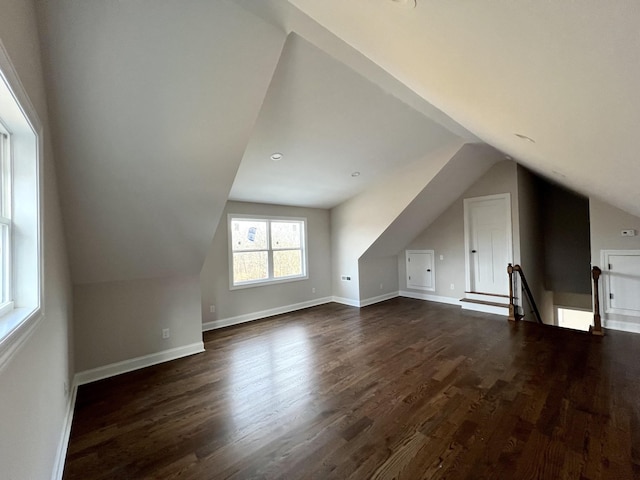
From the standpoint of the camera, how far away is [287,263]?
5676 mm

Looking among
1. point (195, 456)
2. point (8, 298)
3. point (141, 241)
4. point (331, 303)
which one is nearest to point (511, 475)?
point (195, 456)

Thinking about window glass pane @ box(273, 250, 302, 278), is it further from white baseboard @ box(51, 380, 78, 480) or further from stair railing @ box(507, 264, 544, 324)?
stair railing @ box(507, 264, 544, 324)

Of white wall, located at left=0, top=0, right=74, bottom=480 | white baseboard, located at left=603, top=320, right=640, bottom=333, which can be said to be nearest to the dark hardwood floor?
white baseboard, located at left=603, top=320, right=640, bottom=333

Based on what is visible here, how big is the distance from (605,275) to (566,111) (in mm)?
4224

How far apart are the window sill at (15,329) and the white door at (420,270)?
6.27 m

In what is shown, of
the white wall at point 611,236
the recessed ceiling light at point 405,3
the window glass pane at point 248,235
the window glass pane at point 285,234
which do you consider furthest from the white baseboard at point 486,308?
the recessed ceiling light at point 405,3

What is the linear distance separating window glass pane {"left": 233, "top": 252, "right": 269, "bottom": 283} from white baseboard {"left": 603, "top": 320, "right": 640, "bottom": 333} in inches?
213

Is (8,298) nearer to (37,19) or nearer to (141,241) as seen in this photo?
(37,19)

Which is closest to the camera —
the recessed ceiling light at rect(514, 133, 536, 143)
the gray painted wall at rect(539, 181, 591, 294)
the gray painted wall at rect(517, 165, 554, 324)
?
the recessed ceiling light at rect(514, 133, 536, 143)

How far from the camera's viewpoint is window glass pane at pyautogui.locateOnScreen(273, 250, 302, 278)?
5.50 meters

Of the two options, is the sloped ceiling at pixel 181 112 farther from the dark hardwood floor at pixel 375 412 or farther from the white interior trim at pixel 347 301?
the white interior trim at pixel 347 301

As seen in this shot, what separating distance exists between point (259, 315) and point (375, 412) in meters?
3.27

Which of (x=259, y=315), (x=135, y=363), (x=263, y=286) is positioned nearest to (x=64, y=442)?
(x=135, y=363)

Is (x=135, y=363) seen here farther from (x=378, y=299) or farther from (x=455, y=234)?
(x=455, y=234)
